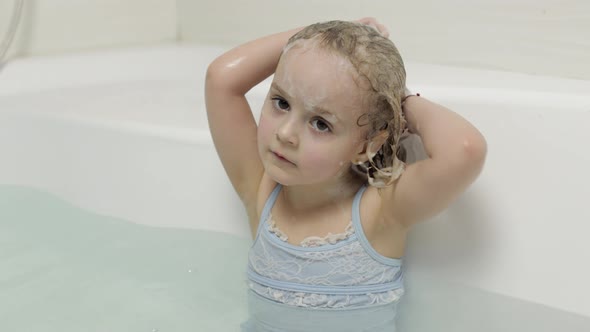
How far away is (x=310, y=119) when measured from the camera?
80 cm

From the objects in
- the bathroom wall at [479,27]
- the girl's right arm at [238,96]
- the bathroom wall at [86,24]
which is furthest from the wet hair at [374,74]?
the bathroom wall at [86,24]

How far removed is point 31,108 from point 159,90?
0.77 feet

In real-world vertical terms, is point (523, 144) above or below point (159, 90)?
above

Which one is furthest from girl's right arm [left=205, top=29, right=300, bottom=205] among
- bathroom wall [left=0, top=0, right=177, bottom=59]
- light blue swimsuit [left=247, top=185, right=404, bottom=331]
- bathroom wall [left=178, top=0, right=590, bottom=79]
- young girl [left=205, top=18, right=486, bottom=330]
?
bathroom wall [left=0, top=0, right=177, bottom=59]

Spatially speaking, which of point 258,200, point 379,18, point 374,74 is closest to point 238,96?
point 258,200

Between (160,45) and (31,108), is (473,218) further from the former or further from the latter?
(160,45)

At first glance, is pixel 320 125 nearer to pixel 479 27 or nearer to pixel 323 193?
pixel 323 193

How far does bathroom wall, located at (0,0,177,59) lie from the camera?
4.86 feet

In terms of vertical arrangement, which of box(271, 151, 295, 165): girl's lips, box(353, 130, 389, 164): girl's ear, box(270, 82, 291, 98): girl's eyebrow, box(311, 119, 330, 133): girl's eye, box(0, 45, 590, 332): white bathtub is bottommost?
box(0, 45, 590, 332): white bathtub

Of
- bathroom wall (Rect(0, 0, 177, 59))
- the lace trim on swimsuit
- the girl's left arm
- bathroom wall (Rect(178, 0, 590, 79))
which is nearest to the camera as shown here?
the girl's left arm

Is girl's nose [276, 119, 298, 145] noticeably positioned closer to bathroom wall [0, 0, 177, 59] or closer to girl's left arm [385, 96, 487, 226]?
girl's left arm [385, 96, 487, 226]

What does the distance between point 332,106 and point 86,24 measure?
3.17 ft

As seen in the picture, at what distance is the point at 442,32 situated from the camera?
4.24 ft

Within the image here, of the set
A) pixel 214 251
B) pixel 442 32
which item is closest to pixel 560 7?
pixel 442 32
